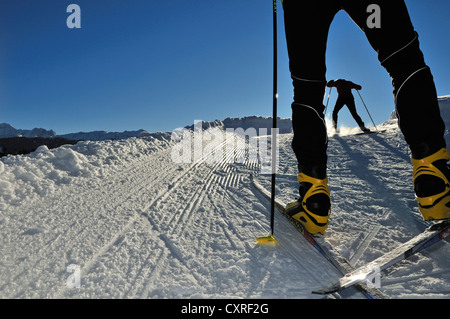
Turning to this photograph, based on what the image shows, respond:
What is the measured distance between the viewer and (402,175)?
3.31 metres

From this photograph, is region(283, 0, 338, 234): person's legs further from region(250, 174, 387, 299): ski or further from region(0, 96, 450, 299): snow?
region(0, 96, 450, 299): snow

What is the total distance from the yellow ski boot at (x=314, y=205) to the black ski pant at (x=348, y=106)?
7.79 m

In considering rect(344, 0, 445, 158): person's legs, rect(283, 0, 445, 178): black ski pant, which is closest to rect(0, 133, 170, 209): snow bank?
rect(283, 0, 445, 178): black ski pant

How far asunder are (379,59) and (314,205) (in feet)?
3.48

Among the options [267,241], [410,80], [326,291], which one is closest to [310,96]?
[410,80]

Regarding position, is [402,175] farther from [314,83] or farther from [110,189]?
[110,189]

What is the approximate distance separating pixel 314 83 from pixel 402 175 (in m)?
2.26

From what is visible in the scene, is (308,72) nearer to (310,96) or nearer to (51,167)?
(310,96)

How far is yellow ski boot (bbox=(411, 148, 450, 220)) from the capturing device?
154 centimetres

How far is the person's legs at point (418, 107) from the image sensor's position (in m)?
1.55

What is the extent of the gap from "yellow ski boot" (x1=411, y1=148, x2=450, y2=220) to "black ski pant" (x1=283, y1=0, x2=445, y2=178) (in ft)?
0.21

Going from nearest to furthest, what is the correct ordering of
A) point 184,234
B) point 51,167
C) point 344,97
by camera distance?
point 184,234 < point 51,167 < point 344,97

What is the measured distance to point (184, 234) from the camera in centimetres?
199

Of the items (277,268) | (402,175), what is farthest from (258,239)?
(402,175)
